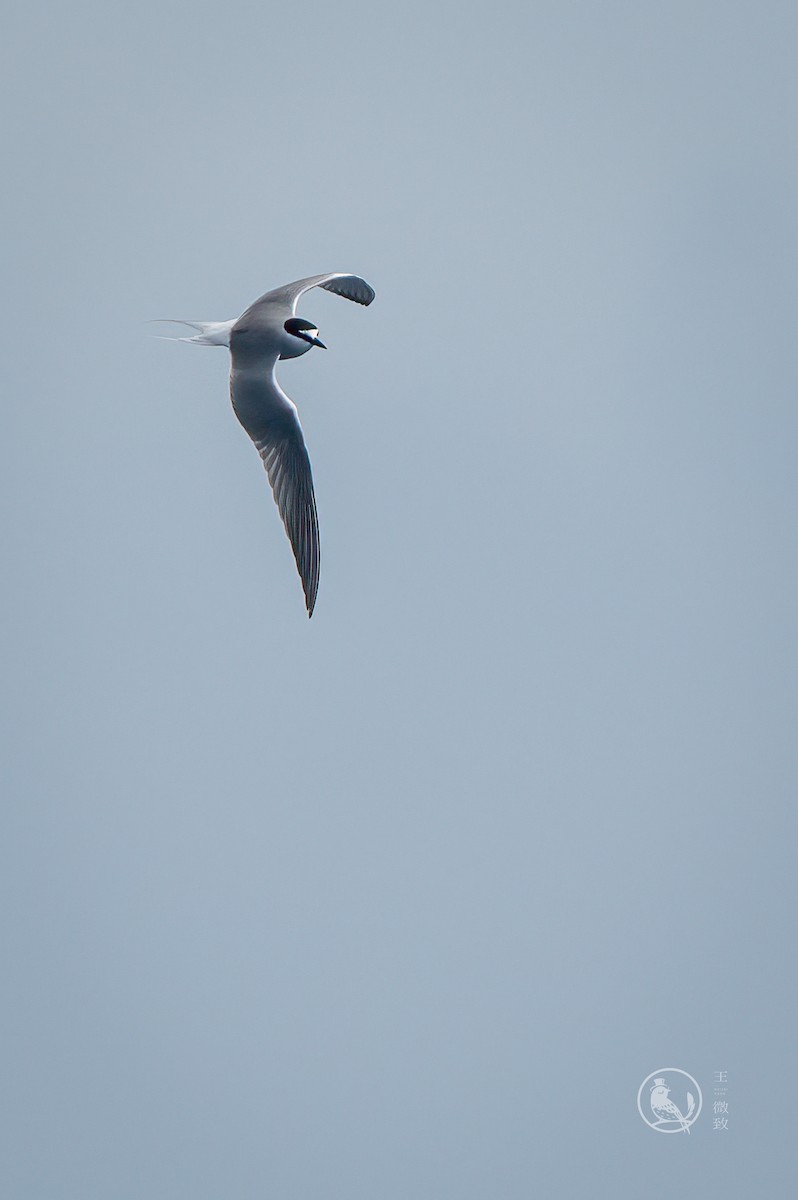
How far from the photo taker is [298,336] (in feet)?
17.0

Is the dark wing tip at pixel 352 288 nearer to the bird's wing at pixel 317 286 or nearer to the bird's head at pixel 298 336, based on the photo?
the bird's wing at pixel 317 286

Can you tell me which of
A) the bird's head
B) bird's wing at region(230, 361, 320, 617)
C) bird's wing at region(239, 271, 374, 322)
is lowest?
bird's wing at region(230, 361, 320, 617)

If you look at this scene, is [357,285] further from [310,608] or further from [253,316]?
[310,608]

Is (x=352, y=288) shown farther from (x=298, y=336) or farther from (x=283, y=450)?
(x=283, y=450)

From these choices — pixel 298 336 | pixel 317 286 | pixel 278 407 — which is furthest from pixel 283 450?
pixel 317 286

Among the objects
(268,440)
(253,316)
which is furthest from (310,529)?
(253,316)

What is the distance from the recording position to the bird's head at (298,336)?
5113mm

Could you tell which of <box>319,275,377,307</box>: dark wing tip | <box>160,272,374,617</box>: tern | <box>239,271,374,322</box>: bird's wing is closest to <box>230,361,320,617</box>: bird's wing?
<box>160,272,374,617</box>: tern

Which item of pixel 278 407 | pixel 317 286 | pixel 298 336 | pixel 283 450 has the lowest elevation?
pixel 283 450

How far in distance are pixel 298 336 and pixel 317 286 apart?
0.90ft

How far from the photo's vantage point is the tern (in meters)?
5.12

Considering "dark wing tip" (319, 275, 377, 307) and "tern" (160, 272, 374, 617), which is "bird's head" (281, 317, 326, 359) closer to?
"tern" (160, 272, 374, 617)

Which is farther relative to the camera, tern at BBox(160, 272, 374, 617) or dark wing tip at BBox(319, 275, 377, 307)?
dark wing tip at BBox(319, 275, 377, 307)

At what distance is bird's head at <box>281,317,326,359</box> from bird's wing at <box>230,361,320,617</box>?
0.28 feet
